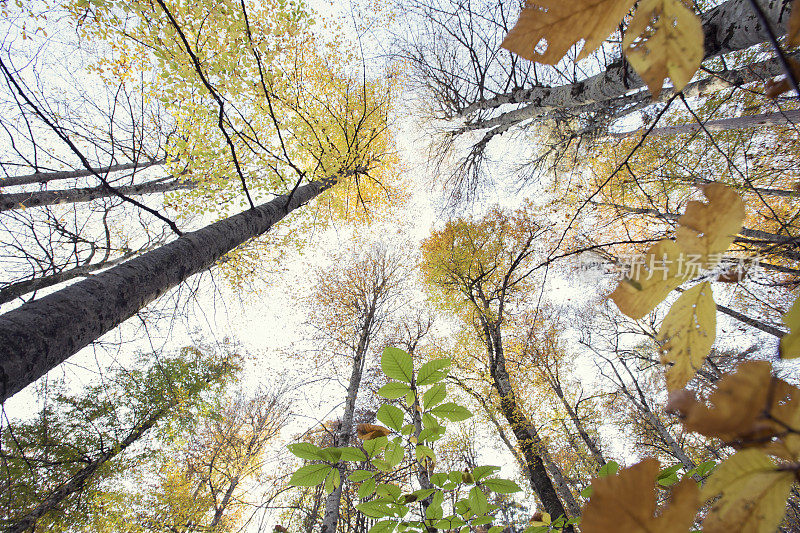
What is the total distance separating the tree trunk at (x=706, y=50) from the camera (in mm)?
1583

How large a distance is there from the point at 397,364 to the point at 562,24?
0.64 metres

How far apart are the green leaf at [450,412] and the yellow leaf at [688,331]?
1.67 ft

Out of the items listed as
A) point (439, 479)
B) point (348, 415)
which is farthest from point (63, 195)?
point (439, 479)

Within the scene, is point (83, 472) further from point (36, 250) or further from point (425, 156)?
point (425, 156)

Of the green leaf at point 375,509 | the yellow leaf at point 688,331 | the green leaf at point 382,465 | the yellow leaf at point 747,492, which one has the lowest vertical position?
the yellow leaf at point 747,492

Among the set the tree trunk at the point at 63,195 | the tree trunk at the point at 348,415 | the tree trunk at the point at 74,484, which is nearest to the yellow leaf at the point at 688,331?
the tree trunk at the point at 348,415

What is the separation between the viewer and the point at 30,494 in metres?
5.77

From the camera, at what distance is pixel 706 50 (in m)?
1.89

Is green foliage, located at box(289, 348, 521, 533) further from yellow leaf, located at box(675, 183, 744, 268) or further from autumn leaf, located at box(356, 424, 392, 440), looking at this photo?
yellow leaf, located at box(675, 183, 744, 268)

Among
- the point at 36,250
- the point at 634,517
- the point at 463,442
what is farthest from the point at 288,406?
the point at 634,517

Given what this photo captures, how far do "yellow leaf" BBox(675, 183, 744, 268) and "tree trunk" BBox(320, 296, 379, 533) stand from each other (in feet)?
5.70

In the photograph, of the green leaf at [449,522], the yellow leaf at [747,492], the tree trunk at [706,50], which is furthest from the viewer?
the tree trunk at [706,50]

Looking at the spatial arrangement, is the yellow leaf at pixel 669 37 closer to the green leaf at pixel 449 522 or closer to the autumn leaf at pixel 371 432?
the autumn leaf at pixel 371 432

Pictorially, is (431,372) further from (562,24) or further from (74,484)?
(74,484)
